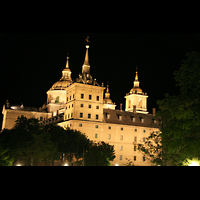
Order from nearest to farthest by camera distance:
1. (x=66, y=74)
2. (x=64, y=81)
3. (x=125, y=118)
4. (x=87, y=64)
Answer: (x=125, y=118)
(x=87, y=64)
(x=64, y=81)
(x=66, y=74)

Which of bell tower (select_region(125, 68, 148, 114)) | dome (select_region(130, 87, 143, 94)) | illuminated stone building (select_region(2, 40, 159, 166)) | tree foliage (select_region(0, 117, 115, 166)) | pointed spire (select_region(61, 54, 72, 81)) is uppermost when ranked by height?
pointed spire (select_region(61, 54, 72, 81))

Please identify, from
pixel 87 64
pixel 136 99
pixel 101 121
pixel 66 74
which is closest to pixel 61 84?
pixel 66 74

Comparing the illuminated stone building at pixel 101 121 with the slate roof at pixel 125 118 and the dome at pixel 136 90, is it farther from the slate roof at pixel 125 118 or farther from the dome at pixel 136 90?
the dome at pixel 136 90

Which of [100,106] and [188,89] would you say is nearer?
[188,89]

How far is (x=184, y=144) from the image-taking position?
23922mm

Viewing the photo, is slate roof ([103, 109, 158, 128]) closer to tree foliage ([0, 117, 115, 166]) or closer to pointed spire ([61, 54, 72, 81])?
tree foliage ([0, 117, 115, 166])

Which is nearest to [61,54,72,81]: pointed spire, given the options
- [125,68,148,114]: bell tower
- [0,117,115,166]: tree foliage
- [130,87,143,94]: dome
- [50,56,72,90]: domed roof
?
[50,56,72,90]: domed roof

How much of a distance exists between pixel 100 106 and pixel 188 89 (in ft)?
169

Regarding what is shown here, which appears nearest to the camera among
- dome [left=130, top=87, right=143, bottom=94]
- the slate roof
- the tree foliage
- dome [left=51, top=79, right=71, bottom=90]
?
the tree foliage

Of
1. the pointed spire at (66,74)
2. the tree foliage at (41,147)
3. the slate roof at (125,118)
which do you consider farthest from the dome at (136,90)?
the tree foliage at (41,147)

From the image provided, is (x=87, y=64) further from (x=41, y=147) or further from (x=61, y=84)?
(x=41, y=147)

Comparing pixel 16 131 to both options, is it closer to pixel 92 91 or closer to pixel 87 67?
pixel 92 91
